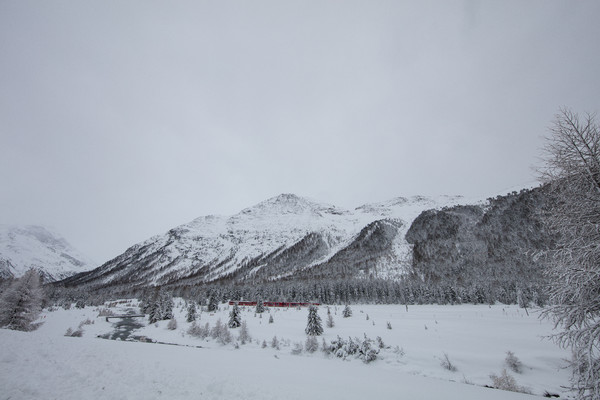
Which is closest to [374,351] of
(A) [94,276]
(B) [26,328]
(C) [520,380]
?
(C) [520,380]

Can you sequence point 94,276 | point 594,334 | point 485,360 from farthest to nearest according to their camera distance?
point 94,276 < point 485,360 < point 594,334

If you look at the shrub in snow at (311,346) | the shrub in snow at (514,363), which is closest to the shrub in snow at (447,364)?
the shrub in snow at (514,363)

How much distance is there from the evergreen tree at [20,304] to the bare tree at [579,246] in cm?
4381

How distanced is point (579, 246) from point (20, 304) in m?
45.8

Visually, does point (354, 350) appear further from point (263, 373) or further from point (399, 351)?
point (263, 373)

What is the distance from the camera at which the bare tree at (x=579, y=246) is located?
6.85m

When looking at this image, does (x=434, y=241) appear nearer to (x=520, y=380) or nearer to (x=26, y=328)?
(x=520, y=380)

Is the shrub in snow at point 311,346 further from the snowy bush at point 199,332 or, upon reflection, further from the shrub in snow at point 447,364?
the snowy bush at point 199,332

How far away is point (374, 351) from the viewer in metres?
19.0

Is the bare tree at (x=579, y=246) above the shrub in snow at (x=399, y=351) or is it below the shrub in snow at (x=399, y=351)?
above

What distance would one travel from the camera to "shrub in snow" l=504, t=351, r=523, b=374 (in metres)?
15.6

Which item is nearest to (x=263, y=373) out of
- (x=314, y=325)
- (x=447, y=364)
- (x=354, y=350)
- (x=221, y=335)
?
(x=354, y=350)

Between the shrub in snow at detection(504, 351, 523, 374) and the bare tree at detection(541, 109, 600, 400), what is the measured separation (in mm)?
10478

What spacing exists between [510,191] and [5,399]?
23133 centimetres
